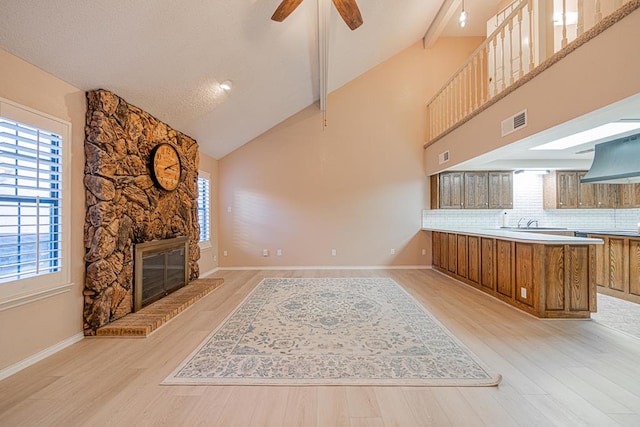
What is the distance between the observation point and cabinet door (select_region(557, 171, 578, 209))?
5688 millimetres

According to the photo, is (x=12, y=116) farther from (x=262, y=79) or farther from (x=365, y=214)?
(x=365, y=214)

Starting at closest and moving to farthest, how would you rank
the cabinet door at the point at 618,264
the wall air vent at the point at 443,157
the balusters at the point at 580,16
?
the balusters at the point at 580,16, the cabinet door at the point at 618,264, the wall air vent at the point at 443,157

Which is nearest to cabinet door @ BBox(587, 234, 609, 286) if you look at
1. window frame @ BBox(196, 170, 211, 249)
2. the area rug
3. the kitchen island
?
the kitchen island

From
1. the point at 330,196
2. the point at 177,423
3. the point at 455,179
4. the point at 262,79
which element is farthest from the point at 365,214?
the point at 177,423

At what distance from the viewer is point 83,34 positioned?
2.27m

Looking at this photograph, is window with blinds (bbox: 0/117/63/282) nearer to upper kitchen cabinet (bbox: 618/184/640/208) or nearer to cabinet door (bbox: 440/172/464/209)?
cabinet door (bbox: 440/172/464/209)

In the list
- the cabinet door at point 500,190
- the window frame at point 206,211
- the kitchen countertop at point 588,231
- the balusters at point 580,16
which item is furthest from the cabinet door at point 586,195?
the window frame at point 206,211

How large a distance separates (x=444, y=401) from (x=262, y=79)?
448cm

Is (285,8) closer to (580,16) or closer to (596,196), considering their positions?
(580,16)

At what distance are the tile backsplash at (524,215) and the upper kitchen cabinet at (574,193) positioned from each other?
21 cm

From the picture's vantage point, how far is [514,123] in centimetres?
319

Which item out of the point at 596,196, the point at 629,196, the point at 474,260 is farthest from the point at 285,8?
the point at 629,196

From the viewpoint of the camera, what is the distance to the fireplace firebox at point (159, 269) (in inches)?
132

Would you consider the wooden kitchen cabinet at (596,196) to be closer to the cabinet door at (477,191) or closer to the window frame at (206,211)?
the cabinet door at (477,191)
